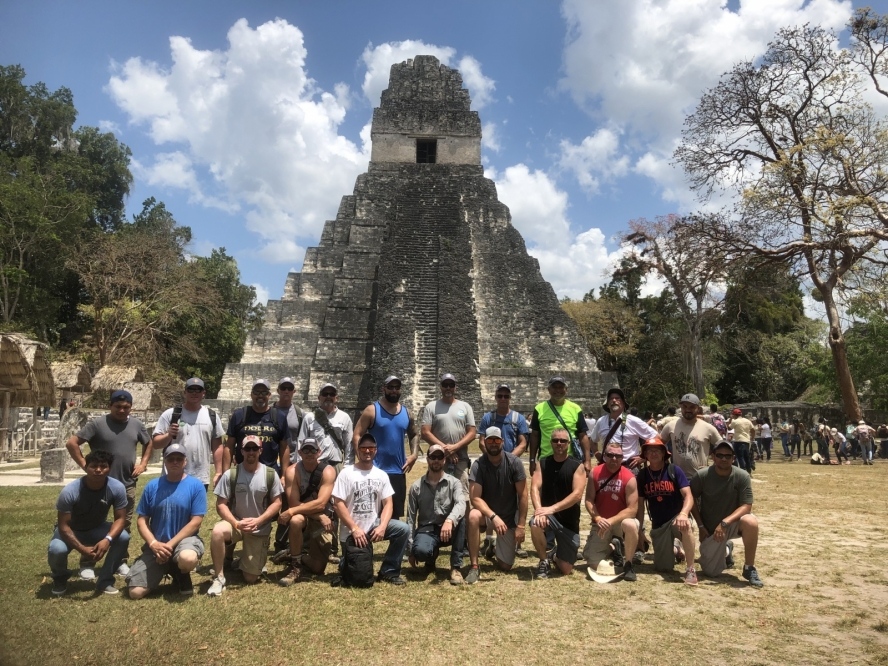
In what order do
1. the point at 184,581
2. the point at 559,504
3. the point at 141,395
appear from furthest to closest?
the point at 141,395 < the point at 559,504 < the point at 184,581

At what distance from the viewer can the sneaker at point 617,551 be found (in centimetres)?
508

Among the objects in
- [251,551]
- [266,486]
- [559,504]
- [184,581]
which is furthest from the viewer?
[559,504]

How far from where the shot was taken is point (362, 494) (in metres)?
4.87

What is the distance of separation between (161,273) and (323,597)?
953 inches

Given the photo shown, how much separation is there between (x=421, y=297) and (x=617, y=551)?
12304 mm

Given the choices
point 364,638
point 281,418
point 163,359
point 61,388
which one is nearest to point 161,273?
point 163,359

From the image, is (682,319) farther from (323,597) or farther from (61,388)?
(323,597)

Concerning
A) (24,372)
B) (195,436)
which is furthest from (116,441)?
(24,372)

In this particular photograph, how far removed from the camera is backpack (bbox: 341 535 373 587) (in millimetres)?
4543

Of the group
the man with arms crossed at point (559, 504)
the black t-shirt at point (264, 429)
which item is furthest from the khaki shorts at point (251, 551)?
the man with arms crossed at point (559, 504)

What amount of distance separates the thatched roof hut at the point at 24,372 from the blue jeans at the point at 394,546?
10411mm

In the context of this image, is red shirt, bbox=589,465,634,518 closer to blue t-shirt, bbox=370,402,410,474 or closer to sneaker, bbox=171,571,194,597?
blue t-shirt, bbox=370,402,410,474

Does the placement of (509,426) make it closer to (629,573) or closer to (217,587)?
(629,573)

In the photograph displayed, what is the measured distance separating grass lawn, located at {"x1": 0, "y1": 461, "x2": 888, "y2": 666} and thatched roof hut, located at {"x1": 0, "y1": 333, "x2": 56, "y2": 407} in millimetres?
8172
